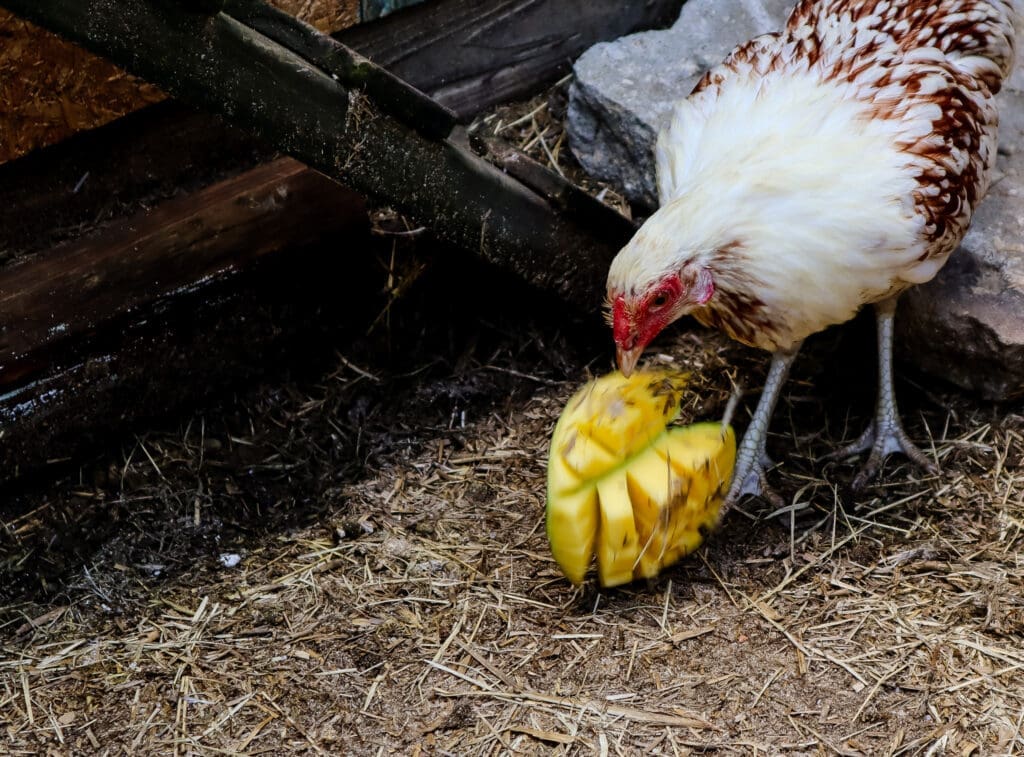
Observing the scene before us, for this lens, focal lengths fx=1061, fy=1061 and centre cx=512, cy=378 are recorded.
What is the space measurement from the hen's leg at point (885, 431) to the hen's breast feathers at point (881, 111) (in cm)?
28

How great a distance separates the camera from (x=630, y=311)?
262 centimetres

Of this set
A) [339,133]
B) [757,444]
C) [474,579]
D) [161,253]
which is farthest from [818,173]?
[161,253]

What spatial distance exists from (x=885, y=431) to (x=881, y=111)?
3.30ft

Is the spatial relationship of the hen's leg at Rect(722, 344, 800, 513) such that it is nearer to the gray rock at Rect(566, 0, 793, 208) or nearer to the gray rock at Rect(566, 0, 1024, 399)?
the gray rock at Rect(566, 0, 1024, 399)

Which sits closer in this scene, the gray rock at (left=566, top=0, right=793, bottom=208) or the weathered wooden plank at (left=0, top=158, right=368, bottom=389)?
the weathered wooden plank at (left=0, top=158, right=368, bottom=389)

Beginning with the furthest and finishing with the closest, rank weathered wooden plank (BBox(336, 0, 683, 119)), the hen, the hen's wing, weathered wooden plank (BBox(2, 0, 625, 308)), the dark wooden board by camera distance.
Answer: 1. weathered wooden plank (BBox(336, 0, 683, 119))
2. the dark wooden board
3. the hen's wing
4. the hen
5. weathered wooden plank (BBox(2, 0, 625, 308))

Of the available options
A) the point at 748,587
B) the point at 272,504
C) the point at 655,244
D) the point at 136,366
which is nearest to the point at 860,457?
the point at 748,587

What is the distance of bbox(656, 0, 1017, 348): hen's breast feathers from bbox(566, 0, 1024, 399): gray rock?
1.22 ft

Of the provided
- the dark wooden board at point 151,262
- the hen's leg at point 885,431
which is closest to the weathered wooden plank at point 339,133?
the dark wooden board at point 151,262

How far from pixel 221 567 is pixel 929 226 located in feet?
7.01

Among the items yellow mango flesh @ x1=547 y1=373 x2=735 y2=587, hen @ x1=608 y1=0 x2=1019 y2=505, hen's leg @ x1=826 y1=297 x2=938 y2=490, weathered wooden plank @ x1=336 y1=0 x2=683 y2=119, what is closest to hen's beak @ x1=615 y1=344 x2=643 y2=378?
hen @ x1=608 y1=0 x2=1019 y2=505

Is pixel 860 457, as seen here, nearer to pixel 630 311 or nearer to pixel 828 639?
pixel 828 639

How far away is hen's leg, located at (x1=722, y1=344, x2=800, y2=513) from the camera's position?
124 inches

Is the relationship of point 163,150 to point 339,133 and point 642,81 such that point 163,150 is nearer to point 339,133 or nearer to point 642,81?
point 339,133
